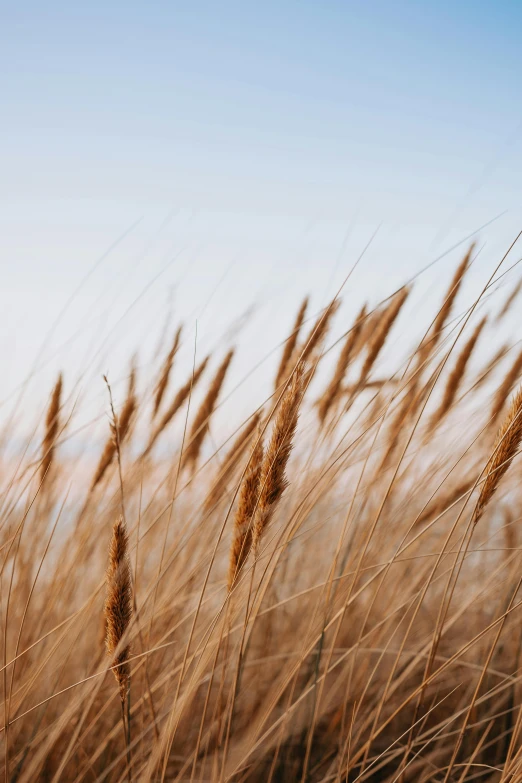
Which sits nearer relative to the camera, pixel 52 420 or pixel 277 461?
pixel 277 461

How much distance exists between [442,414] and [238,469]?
22.7 inches

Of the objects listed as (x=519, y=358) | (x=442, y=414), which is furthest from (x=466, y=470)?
(x=519, y=358)

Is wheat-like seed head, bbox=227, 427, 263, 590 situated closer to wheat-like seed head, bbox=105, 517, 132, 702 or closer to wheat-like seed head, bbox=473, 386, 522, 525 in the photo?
wheat-like seed head, bbox=105, 517, 132, 702

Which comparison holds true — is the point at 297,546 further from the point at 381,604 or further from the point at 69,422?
the point at 69,422

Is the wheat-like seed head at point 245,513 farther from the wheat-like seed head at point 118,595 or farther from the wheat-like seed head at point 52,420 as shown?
the wheat-like seed head at point 52,420

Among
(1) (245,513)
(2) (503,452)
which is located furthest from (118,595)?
(2) (503,452)

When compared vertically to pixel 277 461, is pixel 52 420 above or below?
above

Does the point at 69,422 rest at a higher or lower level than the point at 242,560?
higher

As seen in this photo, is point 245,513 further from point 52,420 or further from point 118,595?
point 52,420

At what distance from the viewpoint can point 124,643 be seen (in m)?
0.86

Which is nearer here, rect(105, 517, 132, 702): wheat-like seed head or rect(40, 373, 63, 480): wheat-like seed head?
rect(105, 517, 132, 702): wheat-like seed head

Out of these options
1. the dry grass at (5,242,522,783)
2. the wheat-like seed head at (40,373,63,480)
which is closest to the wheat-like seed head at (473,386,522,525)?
the dry grass at (5,242,522,783)

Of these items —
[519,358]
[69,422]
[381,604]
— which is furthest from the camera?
[381,604]

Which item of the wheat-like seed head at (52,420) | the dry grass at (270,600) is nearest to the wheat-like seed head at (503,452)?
the dry grass at (270,600)
